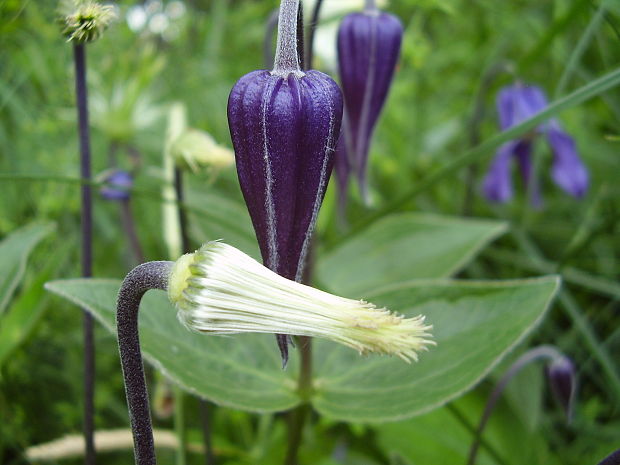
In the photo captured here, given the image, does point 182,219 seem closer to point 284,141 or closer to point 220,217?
point 220,217

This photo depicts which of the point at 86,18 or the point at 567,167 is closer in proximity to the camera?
the point at 86,18

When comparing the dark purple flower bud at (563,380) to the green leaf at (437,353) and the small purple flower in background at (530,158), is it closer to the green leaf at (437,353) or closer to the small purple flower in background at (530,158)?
the green leaf at (437,353)

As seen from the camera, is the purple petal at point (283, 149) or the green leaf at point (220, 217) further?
the green leaf at point (220, 217)

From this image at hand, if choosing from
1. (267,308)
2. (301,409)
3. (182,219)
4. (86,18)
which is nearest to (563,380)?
(301,409)

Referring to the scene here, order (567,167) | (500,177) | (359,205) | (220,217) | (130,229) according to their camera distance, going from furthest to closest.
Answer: (359,205)
(500,177)
(567,167)
(220,217)
(130,229)

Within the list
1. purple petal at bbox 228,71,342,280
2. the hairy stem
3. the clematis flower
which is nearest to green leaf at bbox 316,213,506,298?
the hairy stem

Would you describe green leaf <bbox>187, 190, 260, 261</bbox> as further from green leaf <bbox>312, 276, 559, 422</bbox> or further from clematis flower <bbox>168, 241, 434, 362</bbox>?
clematis flower <bbox>168, 241, 434, 362</bbox>

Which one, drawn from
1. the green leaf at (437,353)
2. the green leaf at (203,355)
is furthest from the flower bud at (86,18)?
the green leaf at (437,353)
